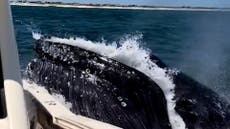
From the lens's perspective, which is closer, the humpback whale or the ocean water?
the humpback whale

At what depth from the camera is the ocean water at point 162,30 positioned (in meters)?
6.23

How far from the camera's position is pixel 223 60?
22.2 feet

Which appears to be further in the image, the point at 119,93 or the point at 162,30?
the point at 162,30

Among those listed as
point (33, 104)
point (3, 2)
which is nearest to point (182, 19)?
point (33, 104)

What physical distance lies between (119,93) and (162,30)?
5623mm

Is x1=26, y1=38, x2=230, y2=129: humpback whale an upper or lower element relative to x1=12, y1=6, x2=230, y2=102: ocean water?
upper

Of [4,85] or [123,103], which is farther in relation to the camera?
[123,103]

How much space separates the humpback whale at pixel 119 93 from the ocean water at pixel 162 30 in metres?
2.59

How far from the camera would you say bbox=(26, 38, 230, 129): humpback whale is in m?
2.54

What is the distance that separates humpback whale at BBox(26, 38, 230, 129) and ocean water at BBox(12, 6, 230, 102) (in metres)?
2.59

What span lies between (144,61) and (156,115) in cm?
71

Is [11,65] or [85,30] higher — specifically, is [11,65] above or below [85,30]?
above

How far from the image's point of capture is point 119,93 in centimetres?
266

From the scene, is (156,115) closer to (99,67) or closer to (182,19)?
(99,67)
